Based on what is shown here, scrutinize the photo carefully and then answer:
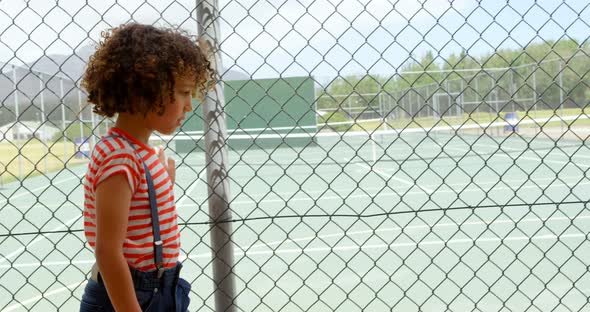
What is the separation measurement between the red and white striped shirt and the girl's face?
0.07 m

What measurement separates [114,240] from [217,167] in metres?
0.83

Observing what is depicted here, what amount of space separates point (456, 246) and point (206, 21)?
4544mm

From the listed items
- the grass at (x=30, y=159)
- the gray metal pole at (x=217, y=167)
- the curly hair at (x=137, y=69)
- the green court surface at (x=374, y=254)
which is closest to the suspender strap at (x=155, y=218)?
the curly hair at (x=137, y=69)

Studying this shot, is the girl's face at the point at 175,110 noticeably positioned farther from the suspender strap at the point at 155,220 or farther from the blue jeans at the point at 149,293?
the blue jeans at the point at 149,293

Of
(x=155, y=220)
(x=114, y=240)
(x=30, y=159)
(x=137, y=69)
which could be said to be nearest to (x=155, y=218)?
(x=155, y=220)

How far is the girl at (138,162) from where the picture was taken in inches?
60.0

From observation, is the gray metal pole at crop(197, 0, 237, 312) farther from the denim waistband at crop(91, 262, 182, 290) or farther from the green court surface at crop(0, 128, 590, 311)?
the denim waistband at crop(91, 262, 182, 290)

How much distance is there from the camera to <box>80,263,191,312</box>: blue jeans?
5.36 feet

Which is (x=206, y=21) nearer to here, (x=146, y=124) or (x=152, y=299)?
(x=146, y=124)

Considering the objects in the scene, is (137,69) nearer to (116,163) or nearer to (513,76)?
(116,163)

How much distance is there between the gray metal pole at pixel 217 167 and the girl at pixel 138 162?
54 centimetres

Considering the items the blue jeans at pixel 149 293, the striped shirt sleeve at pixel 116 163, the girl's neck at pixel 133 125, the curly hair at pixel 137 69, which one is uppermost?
the curly hair at pixel 137 69

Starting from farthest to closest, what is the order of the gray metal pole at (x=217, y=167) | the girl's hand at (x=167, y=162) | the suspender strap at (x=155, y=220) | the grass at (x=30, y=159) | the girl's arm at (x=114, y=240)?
the grass at (x=30, y=159) → the gray metal pole at (x=217, y=167) → the girl's hand at (x=167, y=162) → the suspender strap at (x=155, y=220) → the girl's arm at (x=114, y=240)

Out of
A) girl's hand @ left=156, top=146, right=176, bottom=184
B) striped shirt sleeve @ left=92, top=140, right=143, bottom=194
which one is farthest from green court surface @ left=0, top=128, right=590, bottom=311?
striped shirt sleeve @ left=92, top=140, right=143, bottom=194
